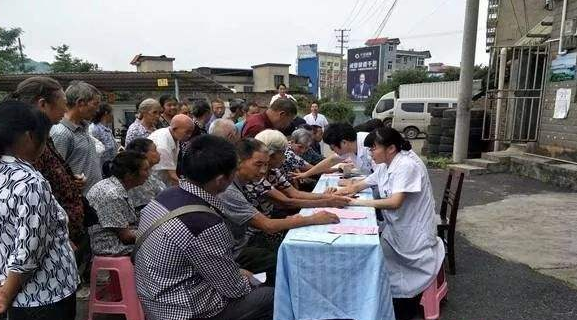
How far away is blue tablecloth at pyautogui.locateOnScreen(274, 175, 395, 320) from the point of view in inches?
87.3

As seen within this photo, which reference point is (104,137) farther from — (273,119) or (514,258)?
(514,258)

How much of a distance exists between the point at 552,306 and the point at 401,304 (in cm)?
117

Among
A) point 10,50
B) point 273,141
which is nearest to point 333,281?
point 273,141

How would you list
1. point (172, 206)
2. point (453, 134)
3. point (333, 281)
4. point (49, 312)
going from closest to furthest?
point (49, 312), point (172, 206), point (333, 281), point (453, 134)

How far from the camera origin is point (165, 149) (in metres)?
4.03

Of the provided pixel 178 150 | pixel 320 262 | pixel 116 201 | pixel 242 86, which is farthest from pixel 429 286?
pixel 242 86

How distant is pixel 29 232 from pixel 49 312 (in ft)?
1.21

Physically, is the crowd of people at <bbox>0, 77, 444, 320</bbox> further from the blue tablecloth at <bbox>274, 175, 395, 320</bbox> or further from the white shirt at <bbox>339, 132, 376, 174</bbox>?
the blue tablecloth at <bbox>274, 175, 395, 320</bbox>

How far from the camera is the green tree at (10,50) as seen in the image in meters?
24.2

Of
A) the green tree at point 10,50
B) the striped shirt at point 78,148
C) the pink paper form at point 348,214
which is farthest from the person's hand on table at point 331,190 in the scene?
the green tree at point 10,50

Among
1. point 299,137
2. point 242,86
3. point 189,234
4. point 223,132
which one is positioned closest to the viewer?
point 189,234

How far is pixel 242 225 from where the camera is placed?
2.54 metres

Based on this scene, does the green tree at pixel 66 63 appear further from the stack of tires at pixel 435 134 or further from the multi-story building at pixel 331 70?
the multi-story building at pixel 331 70

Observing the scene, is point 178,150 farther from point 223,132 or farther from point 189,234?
point 189,234
